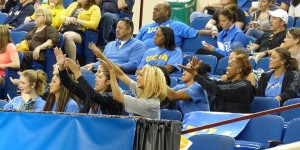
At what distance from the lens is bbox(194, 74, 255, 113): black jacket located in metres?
8.95

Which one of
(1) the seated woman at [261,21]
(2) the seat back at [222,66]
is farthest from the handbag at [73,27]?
(2) the seat back at [222,66]

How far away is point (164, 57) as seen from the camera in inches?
428

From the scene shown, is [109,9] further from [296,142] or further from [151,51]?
[296,142]

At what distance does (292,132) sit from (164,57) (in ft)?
10.2

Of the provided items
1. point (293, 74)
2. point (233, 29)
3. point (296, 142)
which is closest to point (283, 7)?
point (233, 29)

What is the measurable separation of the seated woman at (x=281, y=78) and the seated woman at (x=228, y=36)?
1.48 metres

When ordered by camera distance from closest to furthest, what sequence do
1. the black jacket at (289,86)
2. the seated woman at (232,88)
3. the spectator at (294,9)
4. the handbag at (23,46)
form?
the seated woman at (232,88), the black jacket at (289,86), the handbag at (23,46), the spectator at (294,9)

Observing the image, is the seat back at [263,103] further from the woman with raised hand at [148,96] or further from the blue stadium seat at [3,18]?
the blue stadium seat at [3,18]

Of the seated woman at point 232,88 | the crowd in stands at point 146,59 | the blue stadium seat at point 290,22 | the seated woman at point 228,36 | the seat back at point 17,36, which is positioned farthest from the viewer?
the seat back at point 17,36

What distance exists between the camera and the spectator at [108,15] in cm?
1269

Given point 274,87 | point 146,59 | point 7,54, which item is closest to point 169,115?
point 274,87

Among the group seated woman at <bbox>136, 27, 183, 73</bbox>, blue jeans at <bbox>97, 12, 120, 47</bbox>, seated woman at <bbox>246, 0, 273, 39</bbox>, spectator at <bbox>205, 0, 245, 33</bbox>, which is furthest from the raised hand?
blue jeans at <bbox>97, 12, 120, 47</bbox>

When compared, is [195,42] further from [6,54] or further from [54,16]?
[6,54]

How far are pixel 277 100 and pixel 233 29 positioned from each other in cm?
271
